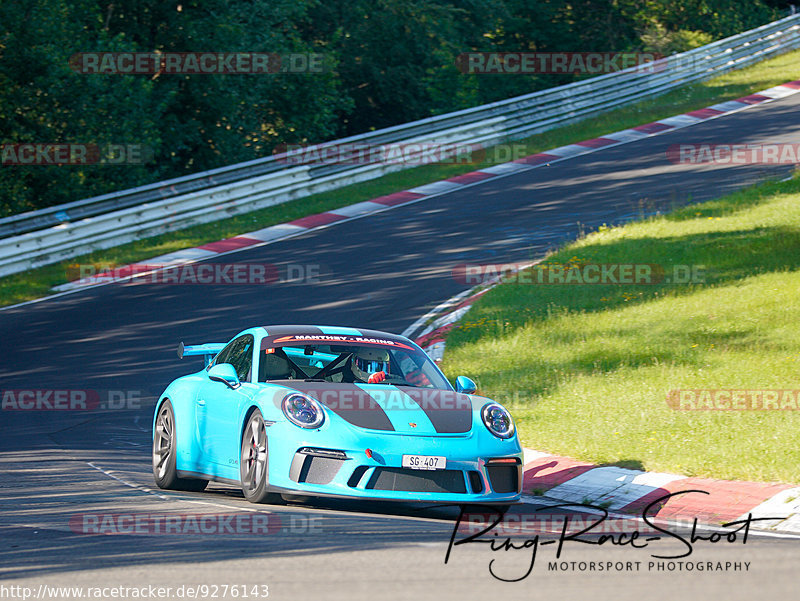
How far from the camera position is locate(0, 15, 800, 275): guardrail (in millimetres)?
20953

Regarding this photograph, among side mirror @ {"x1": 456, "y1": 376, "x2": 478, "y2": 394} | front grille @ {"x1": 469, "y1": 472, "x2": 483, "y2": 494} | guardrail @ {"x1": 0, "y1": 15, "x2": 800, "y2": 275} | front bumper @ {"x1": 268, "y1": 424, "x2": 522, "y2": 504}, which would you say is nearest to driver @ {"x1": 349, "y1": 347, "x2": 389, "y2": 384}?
side mirror @ {"x1": 456, "y1": 376, "x2": 478, "y2": 394}

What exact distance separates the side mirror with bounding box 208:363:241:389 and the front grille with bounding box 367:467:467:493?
1494mm

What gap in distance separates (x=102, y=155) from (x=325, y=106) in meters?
10.7

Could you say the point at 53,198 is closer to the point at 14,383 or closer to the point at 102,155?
the point at 102,155

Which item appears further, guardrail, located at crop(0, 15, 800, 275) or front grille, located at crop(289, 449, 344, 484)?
guardrail, located at crop(0, 15, 800, 275)

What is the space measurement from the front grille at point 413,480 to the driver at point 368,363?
1.39m

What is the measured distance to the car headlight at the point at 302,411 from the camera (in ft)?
23.5

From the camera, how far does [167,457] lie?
8.65 meters

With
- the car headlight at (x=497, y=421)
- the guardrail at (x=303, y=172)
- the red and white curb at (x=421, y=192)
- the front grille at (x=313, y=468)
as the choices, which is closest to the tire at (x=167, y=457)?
the front grille at (x=313, y=468)

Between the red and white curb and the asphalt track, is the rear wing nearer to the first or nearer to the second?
the asphalt track

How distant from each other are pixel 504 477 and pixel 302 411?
1488 millimetres

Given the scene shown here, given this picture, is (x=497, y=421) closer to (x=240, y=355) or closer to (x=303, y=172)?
(x=240, y=355)

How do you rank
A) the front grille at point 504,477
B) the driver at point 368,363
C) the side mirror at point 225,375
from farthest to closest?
1. the driver at point 368,363
2. the side mirror at point 225,375
3. the front grille at point 504,477

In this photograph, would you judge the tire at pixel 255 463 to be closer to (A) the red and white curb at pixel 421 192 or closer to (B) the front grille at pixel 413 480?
(B) the front grille at pixel 413 480
